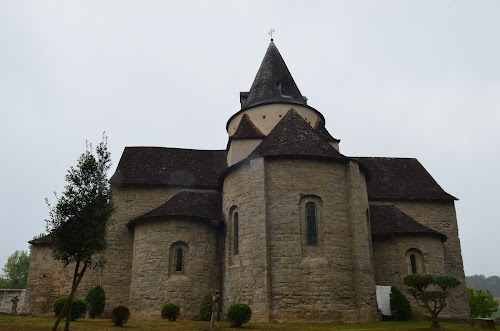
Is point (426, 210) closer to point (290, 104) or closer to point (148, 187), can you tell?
point (290, 104)

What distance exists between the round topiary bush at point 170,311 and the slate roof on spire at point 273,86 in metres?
13.4

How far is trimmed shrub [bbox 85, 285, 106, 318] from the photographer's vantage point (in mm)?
23109

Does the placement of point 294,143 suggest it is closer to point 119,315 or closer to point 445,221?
point 119,315

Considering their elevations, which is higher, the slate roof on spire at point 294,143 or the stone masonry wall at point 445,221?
the slate roof on spire at point 294,143

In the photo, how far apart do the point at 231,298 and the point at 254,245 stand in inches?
116

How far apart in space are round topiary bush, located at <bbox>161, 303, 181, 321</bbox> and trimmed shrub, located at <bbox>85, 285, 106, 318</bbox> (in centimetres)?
503

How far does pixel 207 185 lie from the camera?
27125 millimetres

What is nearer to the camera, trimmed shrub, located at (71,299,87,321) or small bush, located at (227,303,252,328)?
small bush, located at (227,303,252,328)

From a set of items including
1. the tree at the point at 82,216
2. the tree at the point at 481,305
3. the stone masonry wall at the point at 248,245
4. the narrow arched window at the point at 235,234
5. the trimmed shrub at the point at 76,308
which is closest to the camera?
the tree at the point at 82,216

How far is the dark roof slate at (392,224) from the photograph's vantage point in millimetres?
23906

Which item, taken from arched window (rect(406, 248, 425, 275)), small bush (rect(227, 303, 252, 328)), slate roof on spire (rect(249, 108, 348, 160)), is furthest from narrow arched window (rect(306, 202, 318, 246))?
arched window (rect(406, 248, 425, 275))

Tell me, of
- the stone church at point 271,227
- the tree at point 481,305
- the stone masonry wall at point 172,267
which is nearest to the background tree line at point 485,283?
the tree at point 481,305

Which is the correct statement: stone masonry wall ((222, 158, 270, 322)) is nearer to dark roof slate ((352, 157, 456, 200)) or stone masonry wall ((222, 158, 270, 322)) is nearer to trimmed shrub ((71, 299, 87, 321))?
trimmed shrub ((71, 299, 87, 321))

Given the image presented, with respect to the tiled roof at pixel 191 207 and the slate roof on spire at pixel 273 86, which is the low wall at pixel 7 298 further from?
the slate roof on spire at pixel 273 86
